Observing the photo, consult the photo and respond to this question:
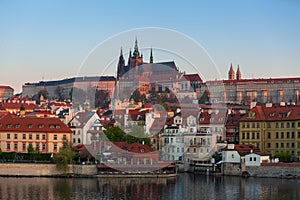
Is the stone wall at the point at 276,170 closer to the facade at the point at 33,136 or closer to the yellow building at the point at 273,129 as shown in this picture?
the yellow building at the point at 273,129

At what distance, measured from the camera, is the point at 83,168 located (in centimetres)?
3697

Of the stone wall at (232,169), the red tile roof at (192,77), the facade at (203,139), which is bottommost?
the stone wall at (232,169)

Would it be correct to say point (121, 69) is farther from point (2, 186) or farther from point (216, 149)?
point (2, 186)

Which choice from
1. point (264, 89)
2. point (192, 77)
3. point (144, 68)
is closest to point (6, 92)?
point (264, 89)

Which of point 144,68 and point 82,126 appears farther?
point 144,68

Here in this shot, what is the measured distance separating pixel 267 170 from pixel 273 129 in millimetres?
7450

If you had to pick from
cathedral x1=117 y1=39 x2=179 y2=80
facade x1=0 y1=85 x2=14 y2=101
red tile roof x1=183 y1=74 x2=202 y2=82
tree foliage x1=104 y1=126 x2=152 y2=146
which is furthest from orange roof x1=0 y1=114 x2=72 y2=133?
facade x1=0 y1=85 x2=14 y2=101

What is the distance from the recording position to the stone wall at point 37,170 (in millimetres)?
36875

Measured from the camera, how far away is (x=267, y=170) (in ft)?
124

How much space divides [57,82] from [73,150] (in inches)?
4255

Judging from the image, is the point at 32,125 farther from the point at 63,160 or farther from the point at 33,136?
the point at 63,160

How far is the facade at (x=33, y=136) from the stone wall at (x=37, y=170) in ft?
16.0

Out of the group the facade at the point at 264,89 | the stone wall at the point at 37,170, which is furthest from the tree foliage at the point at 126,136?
the facade at the point at 264,89

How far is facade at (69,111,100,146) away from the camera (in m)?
47.2
